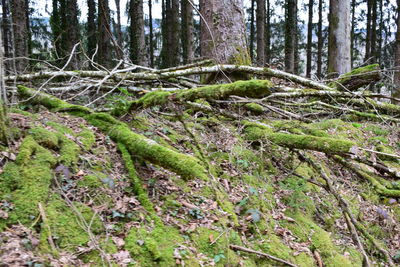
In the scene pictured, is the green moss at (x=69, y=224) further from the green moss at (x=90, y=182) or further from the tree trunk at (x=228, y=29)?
the tree trunk at (x=228, y=29)

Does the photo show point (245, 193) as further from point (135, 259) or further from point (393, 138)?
point (393, 138)

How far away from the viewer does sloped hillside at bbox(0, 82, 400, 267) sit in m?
2.43

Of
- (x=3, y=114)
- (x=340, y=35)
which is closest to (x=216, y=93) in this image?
(x=3, y=114)

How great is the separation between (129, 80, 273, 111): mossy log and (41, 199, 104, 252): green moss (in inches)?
54.8

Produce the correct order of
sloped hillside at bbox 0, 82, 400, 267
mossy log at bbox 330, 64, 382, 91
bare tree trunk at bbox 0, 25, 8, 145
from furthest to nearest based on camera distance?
mossy log at bbox 330, 64, 382, 91
bare tree trunk at bbox 0, 25, 8, 145
sloped hillside at bbox 0, 82, 400, 267

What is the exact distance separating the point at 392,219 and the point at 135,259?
3.88m

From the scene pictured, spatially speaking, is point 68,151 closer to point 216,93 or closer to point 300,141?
point 216,93

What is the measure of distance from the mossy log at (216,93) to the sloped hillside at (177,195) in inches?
1.0

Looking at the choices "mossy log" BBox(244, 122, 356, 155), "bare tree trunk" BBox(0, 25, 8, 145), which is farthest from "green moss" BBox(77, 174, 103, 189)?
"mossy log" BBox(244, 122, 356, 155)

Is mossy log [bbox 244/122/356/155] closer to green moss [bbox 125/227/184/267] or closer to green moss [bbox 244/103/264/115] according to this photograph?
green moss [bbox 244/103/264/115]

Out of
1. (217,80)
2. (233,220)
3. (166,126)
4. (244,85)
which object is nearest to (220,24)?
(217,80)

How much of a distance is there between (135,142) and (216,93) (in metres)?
1.05

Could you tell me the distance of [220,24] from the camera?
5766 millimetres

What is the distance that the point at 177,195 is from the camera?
10.9ft
